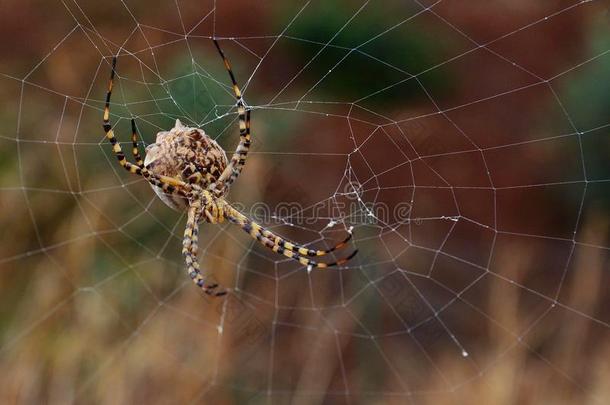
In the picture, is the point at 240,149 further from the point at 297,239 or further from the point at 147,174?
the point at 297,239

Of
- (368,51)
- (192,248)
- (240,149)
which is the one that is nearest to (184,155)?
(240,149)

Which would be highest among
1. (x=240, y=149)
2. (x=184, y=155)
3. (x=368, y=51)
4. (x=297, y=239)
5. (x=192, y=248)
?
(x=184, y=155)

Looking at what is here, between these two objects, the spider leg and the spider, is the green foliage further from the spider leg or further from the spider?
the spider leg

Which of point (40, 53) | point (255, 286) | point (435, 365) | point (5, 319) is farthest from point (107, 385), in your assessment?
point (40, 53)

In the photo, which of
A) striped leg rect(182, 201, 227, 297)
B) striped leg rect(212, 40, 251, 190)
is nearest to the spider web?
striped leg rect(212, 40, 251, 190)

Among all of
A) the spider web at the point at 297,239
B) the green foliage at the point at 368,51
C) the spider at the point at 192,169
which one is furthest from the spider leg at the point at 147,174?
the green foliage at the point at 368,51

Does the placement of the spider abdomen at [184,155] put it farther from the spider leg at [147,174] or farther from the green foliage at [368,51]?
the green foliage at [368,51]

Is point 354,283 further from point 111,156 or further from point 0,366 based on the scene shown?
point 0,366
